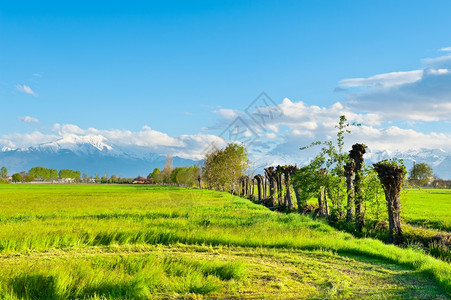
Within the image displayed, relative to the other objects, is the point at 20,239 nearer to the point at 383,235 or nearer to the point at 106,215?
the point at 106,215

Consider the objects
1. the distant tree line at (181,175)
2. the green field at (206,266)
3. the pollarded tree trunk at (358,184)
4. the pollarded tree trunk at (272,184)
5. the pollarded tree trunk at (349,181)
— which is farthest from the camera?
the distant tree line at (181,175)

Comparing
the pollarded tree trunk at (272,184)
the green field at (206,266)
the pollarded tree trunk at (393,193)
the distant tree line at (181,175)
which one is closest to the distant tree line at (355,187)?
the pollarded tree trunk at (393,193)

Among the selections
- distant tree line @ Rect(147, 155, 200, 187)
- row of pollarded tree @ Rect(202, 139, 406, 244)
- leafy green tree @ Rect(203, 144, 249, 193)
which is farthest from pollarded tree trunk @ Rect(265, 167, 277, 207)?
distant tree line @ Rect(147, 155, 200, 187)

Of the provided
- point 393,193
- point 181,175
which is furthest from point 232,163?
point 181,175

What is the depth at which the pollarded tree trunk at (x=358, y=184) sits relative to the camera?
58.1 feet

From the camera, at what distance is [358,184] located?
18500 millimetres

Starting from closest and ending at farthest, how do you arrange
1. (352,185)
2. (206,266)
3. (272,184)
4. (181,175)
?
(206,266), (352,185), (272,184), (181,175)

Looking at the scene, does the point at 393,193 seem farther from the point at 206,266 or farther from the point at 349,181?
the point at 206,266

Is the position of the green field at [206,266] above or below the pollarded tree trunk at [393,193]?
below

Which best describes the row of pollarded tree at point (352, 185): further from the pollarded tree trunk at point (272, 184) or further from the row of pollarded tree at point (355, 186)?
the pollarded tree trunk at point (272, 184)

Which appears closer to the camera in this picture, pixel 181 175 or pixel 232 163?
pixel 232 163

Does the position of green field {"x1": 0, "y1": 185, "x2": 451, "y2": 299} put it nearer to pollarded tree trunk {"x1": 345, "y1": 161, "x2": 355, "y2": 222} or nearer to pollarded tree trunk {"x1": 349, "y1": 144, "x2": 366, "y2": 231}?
A: pollarded tree trunk {"x1": 349, "y1": 144, "x2": 366, "y2": 231}

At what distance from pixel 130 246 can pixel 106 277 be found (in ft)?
12.4

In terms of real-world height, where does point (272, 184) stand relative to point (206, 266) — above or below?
above
